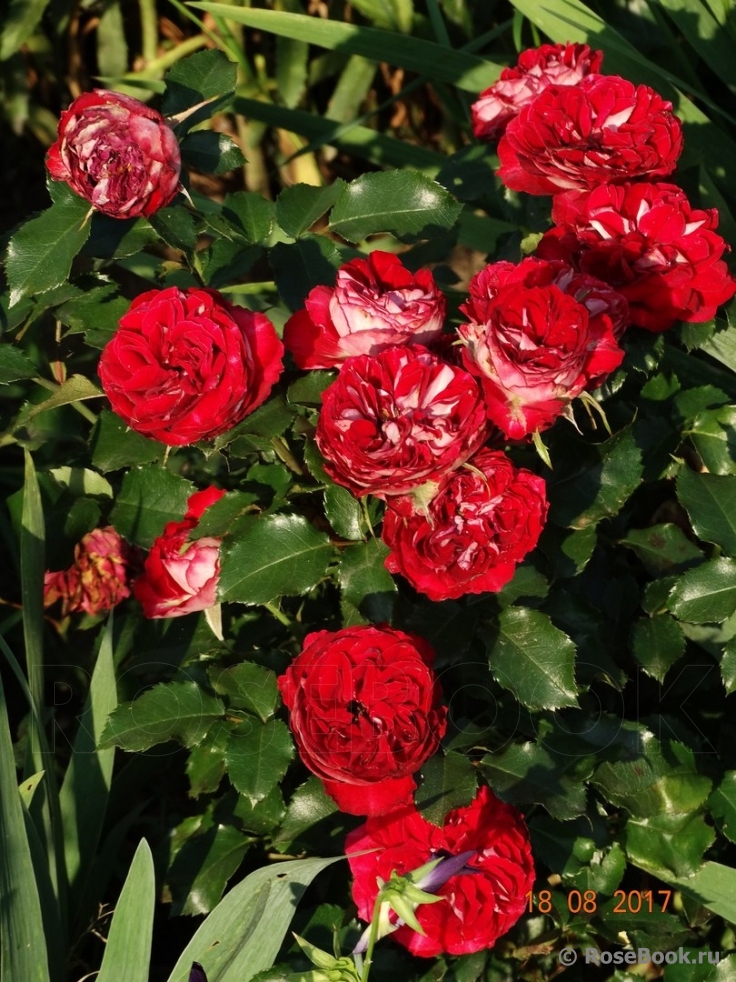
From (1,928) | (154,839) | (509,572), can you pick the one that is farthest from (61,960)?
(509,572)

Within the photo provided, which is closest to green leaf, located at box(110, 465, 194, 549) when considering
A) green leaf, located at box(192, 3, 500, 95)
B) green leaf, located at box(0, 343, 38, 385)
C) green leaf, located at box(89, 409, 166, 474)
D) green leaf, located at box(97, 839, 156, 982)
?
green leaf, located at box(89, 409, 166, 474)

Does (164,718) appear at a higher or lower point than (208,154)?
lower

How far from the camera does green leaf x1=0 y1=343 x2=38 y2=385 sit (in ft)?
4.04

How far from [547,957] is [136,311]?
3.22 feet

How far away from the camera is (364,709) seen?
1.01 metres

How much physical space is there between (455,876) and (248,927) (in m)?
0.22

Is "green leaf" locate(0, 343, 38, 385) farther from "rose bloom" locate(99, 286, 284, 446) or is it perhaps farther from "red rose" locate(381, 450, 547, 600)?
"red rose" locate(381, 450, 547, 600)

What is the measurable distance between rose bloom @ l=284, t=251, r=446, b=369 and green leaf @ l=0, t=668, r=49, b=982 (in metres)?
0.53

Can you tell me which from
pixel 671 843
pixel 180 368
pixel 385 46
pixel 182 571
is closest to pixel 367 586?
pixel 182 571

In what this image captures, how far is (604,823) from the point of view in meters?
1.33

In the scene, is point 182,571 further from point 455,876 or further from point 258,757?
point 455,876

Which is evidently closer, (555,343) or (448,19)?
(555,343)

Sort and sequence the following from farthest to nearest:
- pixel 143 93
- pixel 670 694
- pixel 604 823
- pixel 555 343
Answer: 1. pixel 143 93
2. pixel 670 694
3. pixel 604 823
4. pixel 555 343

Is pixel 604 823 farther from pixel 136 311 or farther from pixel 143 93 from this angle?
pixel 143 93
